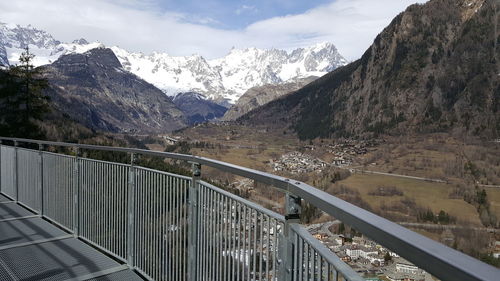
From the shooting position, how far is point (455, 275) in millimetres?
1060

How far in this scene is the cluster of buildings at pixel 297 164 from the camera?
4833 inches

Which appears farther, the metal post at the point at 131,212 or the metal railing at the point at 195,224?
the metal post at the point at 131,212

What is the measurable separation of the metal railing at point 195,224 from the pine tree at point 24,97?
26.2m

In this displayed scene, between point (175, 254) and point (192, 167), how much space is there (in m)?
1.09

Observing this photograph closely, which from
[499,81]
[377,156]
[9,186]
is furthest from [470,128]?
[9,186]

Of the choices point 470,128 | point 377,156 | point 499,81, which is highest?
point 499,81

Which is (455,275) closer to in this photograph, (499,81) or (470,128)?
(470,128)

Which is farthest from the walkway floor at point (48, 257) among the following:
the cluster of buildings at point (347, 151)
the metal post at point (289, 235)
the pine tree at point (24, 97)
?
the cluster of buildings at point (347, 151)

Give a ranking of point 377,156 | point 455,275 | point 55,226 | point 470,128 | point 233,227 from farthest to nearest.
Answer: point 470,128 < point 377,156 < point 55,226 < point 233,227 < point 455,275

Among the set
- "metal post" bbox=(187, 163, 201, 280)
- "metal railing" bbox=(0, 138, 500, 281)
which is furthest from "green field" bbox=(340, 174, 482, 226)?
"metal post" bbox=(187, 163, 201, 280)

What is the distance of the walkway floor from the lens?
499 centimetres

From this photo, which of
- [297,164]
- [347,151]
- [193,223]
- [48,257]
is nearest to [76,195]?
[48,257]

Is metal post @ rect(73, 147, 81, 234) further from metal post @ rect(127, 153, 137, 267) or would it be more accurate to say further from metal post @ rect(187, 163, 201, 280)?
metal post @ rect(187, 163, 201, 280)

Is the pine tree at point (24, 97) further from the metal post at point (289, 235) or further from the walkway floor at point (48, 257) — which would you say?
the metal post at point (289, 235)
